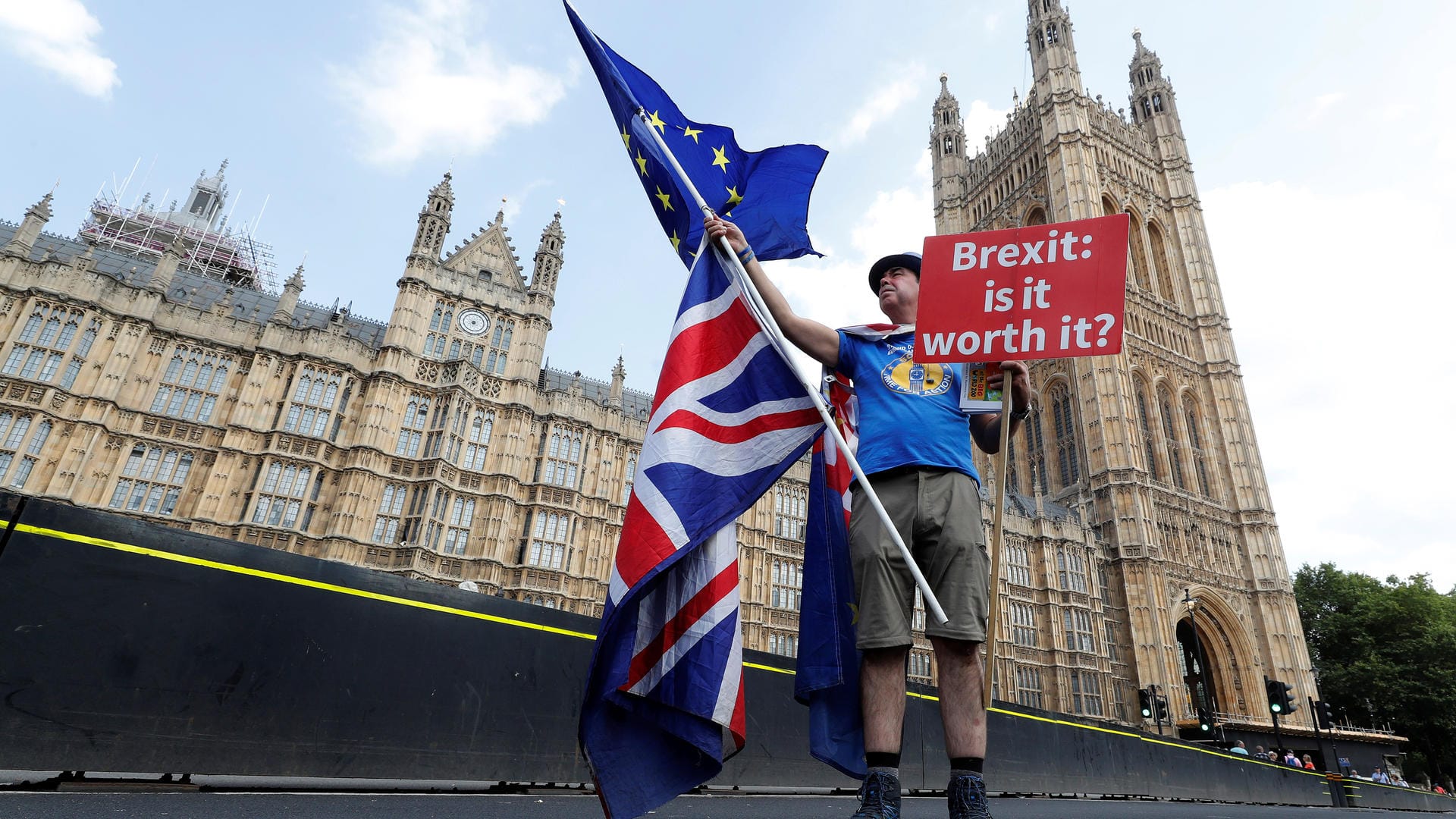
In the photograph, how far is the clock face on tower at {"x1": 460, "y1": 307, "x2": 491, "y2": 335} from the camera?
25.0 m

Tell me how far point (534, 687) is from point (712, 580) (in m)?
2.94

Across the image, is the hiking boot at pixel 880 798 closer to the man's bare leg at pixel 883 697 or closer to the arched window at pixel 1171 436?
the man's bare leg at pixel 883 697

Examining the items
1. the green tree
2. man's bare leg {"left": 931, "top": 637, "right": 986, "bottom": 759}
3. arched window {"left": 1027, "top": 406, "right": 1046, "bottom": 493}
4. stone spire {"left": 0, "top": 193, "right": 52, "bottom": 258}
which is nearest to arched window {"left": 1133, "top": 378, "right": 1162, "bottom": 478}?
arched window {"left": 1027, "top": 406, "right": 1046, "bottom": 493}

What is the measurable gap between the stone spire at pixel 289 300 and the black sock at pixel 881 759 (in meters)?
24.8

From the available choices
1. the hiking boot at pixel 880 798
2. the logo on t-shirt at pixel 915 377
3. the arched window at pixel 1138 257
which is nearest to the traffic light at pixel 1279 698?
the logo on t-shirt at pixel 915 377

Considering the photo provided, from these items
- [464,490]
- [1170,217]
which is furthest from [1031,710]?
[1170,217]

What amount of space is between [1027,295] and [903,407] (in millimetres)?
820

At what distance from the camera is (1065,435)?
45.0 meters

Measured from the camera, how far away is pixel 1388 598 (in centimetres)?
4303

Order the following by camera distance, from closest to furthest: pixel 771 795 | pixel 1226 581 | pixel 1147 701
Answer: pixel 771 795
pixel 1147 701
pixel 1226 581

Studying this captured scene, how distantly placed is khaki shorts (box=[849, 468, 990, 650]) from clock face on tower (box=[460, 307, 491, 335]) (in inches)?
951

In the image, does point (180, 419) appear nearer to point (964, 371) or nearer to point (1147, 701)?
point (964, 371)

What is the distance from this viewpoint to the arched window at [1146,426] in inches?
1673

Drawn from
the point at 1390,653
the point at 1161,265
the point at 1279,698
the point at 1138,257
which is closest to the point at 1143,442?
the point at 1138,257
